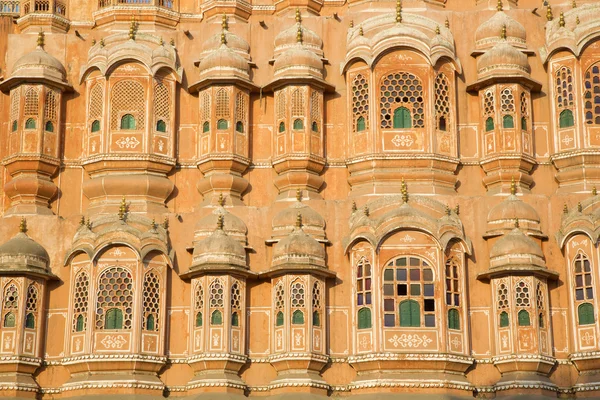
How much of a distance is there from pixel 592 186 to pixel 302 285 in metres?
7.61

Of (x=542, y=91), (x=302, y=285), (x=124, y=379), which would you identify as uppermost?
(x=542, y=91)

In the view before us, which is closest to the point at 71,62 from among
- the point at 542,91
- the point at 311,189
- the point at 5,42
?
the point at 5,42

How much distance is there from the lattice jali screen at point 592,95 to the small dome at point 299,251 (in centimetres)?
752

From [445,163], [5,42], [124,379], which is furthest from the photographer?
[5,42]

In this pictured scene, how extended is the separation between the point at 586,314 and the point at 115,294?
11055mm

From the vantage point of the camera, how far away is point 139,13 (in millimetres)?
34031

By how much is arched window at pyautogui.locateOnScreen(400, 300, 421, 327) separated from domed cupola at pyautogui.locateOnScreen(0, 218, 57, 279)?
27.6 ft

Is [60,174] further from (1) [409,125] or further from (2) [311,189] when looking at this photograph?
(1) [409,125]

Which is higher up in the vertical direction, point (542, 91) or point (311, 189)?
point (542, 91)

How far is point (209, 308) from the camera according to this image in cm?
2988

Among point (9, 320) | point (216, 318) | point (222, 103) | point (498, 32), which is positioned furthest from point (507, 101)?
point (9, 320)

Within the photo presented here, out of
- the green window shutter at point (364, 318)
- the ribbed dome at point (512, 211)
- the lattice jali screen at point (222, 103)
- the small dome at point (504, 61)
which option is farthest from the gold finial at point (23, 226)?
the small dome at point (504, 61)

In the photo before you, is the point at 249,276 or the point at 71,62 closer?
the point at 249,276

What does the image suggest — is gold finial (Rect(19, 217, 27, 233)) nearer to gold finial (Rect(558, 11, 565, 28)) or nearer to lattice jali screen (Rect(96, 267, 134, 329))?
lattice jali screen (Rect(96, 267, 134, 329))
